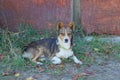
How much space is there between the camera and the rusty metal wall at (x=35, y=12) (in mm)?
8305

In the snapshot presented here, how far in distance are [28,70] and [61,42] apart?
82 centimetres

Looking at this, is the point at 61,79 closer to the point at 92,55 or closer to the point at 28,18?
the point at 92,55

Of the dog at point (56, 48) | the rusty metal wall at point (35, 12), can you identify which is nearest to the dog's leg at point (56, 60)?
the dog at point (56, 48)

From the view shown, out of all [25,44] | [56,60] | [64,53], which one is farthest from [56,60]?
[25,44]

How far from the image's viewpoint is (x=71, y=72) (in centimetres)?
632

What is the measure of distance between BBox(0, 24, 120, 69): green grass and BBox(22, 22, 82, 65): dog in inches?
8.6

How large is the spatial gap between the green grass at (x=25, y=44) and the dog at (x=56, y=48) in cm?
22

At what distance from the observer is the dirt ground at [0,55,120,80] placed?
239 inches

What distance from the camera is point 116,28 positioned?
27.5 ft

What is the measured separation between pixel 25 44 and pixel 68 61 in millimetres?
1180

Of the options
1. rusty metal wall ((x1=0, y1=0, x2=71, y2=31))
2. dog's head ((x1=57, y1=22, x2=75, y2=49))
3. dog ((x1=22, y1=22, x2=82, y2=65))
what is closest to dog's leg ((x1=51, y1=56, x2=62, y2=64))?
dog ((x1=22, y1=22, x2=82, y2=65))

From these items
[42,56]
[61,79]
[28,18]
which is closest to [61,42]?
[42,56]

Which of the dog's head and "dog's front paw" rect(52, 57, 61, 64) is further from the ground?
the dog's head

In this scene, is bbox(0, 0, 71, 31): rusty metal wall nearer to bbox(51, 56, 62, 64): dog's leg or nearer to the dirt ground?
Answer: bbox(51, 56, 62, 64): dog's leg
